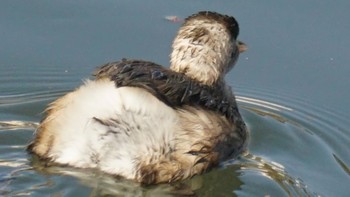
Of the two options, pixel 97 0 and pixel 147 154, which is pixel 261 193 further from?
pixel 97 0

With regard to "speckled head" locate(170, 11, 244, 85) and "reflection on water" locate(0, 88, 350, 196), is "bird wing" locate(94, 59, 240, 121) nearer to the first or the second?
"speckled head" locate(170, 11, 244, 85)

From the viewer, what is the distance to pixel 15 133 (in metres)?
6.21

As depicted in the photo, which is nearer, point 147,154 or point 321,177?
point 147,154

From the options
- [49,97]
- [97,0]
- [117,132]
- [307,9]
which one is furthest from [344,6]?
[117,132]

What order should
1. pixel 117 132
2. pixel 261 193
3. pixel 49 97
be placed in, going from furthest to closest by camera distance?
pixel 49 97 → pixel 261 193 → pixel 117 132

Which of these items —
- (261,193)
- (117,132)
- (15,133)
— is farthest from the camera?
(15,133)

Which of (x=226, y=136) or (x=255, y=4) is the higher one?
(x=255, y=4)

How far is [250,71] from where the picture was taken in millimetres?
7086

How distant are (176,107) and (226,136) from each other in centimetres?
50

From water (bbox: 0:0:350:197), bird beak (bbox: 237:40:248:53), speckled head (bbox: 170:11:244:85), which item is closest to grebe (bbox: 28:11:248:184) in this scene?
speckled head (bbox: 170:11:244:85)

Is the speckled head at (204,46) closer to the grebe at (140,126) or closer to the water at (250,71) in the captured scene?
the grebe at (140,126)

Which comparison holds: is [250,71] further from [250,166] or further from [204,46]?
[250,166]

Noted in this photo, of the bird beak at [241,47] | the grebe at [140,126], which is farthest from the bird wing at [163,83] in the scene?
the bird beak at [241,47]

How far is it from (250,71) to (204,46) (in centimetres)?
101
